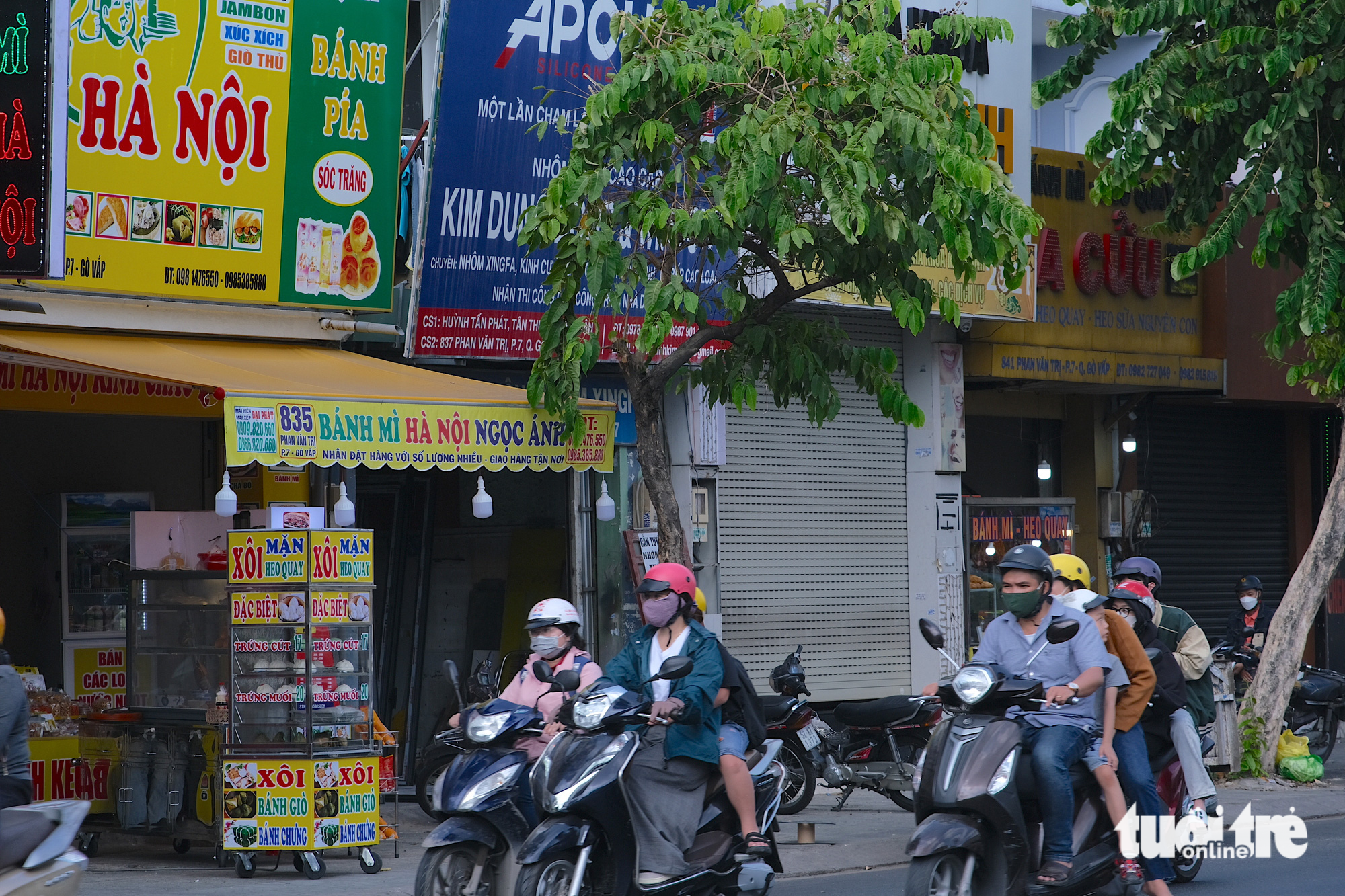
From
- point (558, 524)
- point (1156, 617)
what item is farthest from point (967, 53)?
point (1156, 617)

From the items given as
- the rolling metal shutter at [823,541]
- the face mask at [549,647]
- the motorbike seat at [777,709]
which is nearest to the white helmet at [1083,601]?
the face mask at [549,647]

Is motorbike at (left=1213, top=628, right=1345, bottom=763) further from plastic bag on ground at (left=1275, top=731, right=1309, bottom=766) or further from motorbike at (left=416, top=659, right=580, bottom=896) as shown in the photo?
motorbike at (left=416, top=659, right=580, bottom=896)

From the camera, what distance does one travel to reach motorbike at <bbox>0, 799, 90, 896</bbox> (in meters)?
5.39

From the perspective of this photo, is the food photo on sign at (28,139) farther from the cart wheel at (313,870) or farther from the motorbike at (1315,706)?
the motorbike at (1315,706)

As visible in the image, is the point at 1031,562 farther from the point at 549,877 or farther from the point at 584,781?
the point at 549,877

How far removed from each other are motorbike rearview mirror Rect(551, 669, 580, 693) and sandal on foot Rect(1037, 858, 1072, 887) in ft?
7.34

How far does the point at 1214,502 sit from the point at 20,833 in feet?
55.8

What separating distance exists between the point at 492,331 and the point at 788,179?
3452 millimetres

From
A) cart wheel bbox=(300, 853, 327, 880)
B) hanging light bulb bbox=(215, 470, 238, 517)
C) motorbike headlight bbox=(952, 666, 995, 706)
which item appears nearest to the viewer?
motorbike headlight bbox=(952, 666, 995, 706)

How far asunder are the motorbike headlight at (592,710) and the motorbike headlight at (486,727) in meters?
0.39

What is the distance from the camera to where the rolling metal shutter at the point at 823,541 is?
48.7ft

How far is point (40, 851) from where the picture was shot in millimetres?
5449

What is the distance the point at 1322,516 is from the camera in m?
13.9

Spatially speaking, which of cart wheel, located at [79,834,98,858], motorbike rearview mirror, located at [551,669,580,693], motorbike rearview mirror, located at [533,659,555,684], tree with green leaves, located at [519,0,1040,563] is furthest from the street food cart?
motorbike rearview mirror, located at [551,669,580,693]
